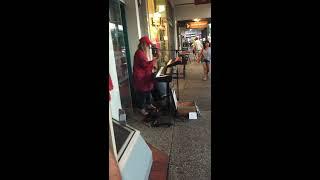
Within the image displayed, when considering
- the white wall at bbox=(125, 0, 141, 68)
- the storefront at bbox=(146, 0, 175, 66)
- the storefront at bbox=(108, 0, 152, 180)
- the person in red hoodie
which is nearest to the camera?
the storefront at bbox=(108, 0, 152, 180)

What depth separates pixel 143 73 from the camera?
418cm

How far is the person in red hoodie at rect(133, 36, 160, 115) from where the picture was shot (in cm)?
407

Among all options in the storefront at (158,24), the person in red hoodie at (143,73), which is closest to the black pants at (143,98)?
the person in red hoodie at (143,73)

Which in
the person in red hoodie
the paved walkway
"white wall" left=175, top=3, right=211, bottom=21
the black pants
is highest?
"white wall" left=175, top=3, right=211, bottom=21

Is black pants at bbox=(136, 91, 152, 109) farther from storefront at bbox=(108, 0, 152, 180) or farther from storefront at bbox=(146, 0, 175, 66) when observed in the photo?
storefront at bbox=(146, 0, 175, 66)

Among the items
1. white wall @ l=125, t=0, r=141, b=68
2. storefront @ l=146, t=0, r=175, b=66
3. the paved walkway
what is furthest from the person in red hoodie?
storefront @ l=146, t=0, r=175, b=66

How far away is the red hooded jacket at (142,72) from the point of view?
13.3 feet

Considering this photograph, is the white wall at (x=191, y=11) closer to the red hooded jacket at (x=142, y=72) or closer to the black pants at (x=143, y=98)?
the black pants at (x=143, y=98)

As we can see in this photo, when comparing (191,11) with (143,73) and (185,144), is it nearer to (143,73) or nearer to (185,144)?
(143,73)
